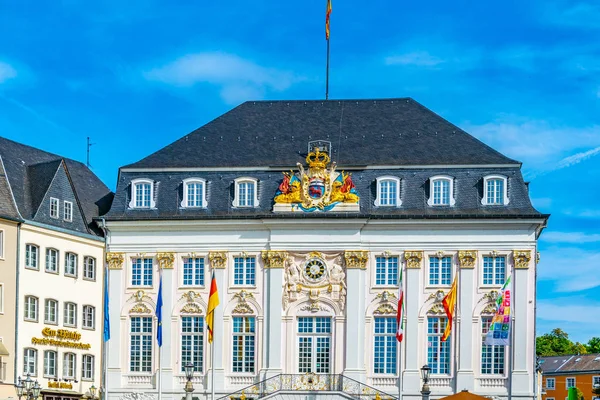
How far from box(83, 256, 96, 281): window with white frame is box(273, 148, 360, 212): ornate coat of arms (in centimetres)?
1184

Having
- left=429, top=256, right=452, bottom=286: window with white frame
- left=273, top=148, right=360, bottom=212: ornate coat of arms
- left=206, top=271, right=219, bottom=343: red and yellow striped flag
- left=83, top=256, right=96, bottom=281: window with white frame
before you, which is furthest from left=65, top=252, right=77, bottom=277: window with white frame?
left=429, top=256, right=452, bottom=286: window with white frame

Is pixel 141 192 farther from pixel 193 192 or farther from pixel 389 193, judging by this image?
pixel 389 193

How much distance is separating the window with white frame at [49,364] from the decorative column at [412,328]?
20.6 m

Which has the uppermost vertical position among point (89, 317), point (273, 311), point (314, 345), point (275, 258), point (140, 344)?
point (275, 258)

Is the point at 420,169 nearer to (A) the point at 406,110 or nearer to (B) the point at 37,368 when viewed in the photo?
(A) the point at 406,110

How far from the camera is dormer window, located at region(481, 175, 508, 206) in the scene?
80.1 m

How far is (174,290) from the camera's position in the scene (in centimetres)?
8169

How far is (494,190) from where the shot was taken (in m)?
80.2

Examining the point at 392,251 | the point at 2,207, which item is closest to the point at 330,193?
the point at 392,251

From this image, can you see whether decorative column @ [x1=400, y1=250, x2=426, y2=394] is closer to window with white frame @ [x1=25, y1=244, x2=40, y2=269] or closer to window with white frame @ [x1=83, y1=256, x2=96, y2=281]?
window with white frame @ [x1=83, y1=256, x2=96, y2=281]

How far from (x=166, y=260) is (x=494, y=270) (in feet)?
65.0

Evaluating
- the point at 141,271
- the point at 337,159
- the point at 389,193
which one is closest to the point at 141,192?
the point at 141,271

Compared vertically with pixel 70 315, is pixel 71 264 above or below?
above

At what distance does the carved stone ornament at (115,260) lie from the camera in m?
82.2
